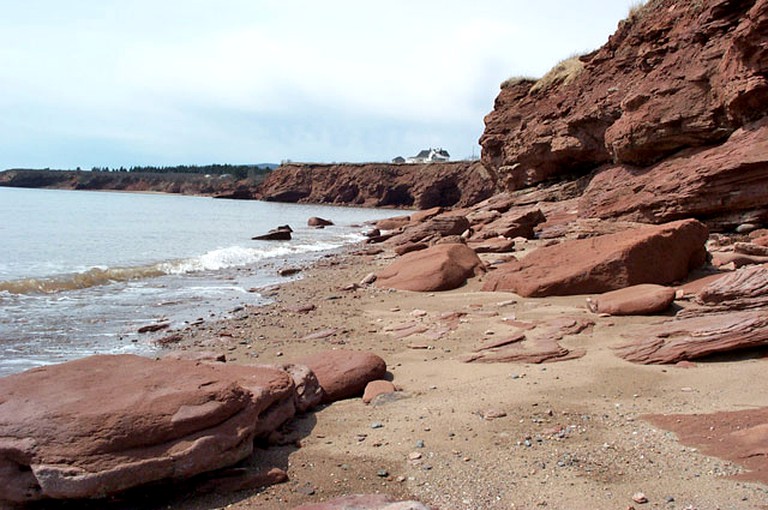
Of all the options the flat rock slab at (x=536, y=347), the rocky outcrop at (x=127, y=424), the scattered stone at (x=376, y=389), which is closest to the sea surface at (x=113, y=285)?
the rocky outcrop at (x=127, y=424)

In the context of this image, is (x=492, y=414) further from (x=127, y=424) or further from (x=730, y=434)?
(x=127, y=424)

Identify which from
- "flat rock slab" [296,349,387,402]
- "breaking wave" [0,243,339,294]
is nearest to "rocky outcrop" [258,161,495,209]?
"breaking wave" [0,243,339,294]

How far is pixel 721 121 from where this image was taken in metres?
12.4

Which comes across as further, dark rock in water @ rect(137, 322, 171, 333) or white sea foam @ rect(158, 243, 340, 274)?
white sea foam @ rect(158, 243, 340, 274)

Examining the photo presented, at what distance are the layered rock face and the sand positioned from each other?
227 inches

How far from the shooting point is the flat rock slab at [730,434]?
11.0ft

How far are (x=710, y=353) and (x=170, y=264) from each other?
15156mm

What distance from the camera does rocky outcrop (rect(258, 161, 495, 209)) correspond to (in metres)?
84.2

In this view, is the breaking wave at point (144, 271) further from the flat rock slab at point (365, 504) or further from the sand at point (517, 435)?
the flat rock slab at point (365, 504)

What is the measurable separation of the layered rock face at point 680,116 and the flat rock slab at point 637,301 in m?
5.00

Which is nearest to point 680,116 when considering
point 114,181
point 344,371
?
point 344,371

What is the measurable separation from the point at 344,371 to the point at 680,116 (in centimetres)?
1105

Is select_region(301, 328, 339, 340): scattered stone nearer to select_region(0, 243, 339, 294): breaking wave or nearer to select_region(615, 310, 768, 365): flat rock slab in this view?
select_region(615, 310, 768, 365): flat rock slab

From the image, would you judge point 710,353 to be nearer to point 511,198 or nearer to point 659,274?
point 659,274
